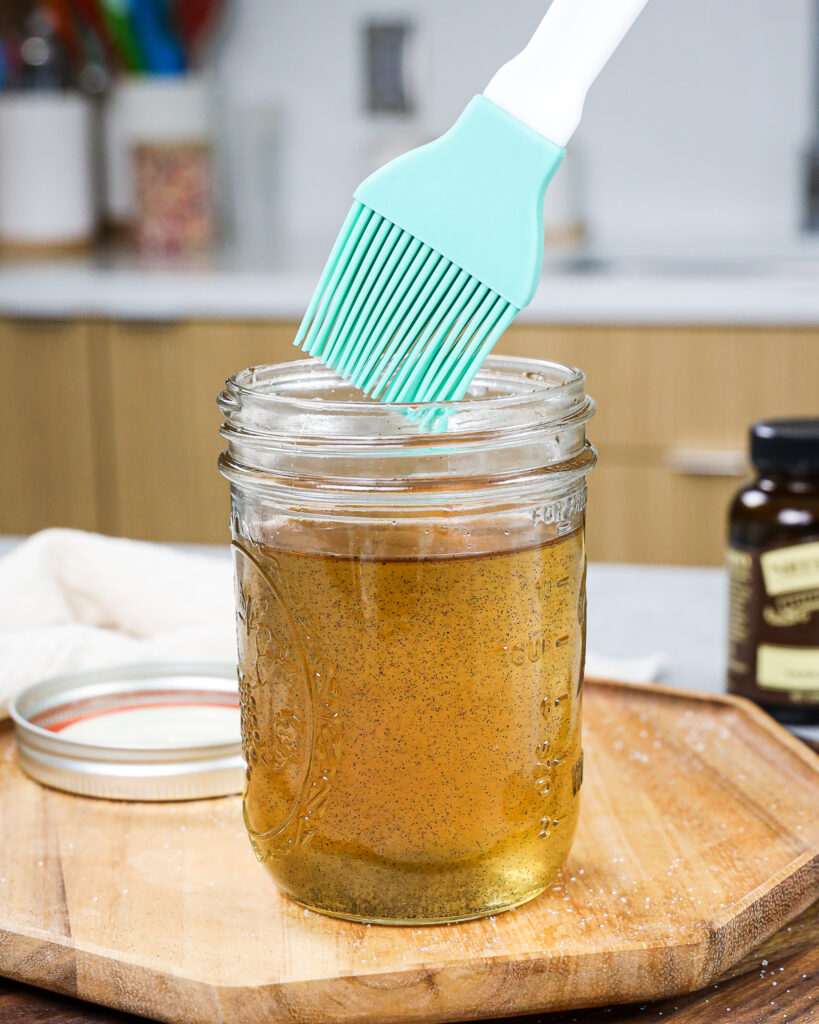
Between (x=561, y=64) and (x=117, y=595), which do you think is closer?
(x=561, y=64)

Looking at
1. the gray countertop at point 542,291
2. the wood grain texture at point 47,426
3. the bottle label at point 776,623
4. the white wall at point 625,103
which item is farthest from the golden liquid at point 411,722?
the white wall at point 625,103

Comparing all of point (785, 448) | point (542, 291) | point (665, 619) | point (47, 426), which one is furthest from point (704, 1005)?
point (47, 426)

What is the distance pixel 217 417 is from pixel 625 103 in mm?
939

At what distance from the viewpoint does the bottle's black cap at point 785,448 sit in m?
0.77

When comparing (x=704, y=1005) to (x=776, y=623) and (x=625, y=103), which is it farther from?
(x=625, y=103)

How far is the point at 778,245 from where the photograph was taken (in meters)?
2.29

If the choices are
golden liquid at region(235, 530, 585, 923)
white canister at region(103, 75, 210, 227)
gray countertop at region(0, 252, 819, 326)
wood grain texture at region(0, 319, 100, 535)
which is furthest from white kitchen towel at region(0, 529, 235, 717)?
white canister at region(103, 75, 210, 227)

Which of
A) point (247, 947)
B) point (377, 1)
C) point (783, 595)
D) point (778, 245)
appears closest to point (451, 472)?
point (247, 947)

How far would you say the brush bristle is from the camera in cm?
51

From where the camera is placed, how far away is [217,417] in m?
2.05

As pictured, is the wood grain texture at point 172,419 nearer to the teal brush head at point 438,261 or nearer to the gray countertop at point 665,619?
the gray countertop at point 665,619

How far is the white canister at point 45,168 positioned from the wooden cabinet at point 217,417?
16.5 inches

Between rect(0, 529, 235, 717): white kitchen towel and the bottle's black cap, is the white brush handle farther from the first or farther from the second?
rect(0, 529, 235, 717): white kitchen towel

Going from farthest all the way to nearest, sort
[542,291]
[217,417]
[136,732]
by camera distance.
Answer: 1. [217,417]
2. [542,291]
3. [136,732]
